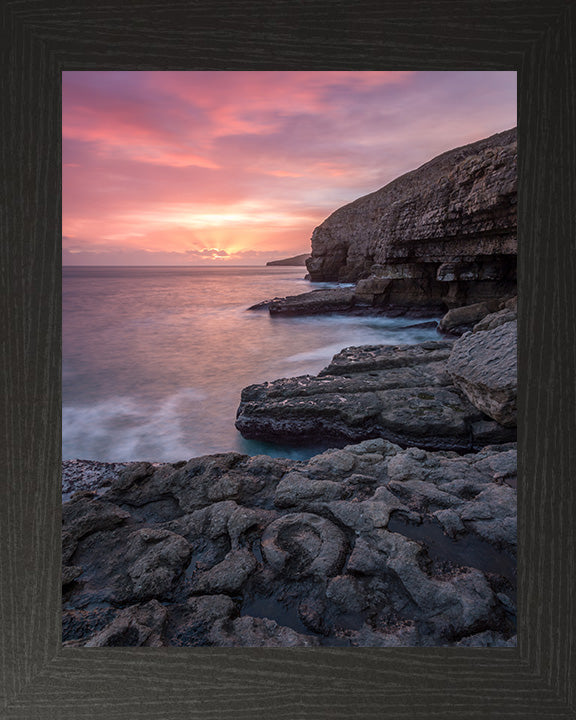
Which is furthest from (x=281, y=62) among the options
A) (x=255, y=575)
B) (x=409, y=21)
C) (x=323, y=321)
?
(x=323, y=321)

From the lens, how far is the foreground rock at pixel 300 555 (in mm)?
1097

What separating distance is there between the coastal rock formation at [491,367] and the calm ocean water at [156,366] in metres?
1.10

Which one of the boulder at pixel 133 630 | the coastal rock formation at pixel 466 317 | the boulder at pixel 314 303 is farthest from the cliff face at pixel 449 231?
the boulder at pixel 133 630

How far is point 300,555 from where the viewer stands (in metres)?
1.29

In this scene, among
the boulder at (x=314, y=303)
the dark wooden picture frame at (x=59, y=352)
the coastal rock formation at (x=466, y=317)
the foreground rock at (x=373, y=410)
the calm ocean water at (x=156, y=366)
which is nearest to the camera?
the dark wooden picture frame at (x=59, y=352)

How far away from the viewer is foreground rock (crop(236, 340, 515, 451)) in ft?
8.10

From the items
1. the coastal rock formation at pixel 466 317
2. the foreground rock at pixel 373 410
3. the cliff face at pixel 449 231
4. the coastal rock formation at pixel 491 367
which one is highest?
the cliff face at pixel 449 231

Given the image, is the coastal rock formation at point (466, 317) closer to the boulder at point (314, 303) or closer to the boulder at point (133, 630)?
the boulder at point (314, 303)

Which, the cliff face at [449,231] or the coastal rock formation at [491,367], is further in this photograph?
the cliff face at [449,231]

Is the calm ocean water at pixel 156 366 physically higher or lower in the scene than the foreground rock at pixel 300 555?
higher

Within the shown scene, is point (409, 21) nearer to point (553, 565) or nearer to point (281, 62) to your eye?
point (281, 62)

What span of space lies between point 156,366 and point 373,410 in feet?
5.02

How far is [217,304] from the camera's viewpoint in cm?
441

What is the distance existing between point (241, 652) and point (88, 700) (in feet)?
1.40
